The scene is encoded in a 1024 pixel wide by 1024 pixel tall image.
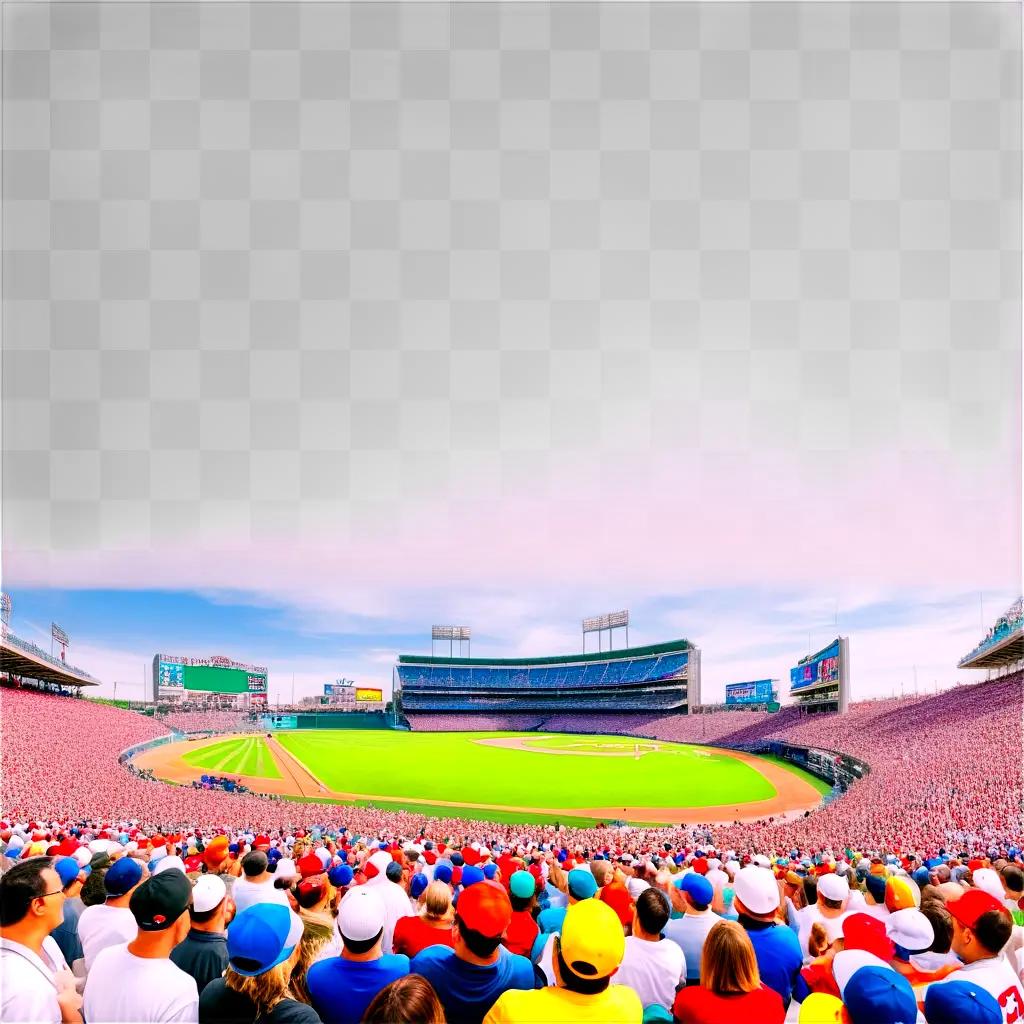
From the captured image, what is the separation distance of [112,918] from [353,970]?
252cm

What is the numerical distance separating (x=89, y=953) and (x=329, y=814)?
21480 millimetres

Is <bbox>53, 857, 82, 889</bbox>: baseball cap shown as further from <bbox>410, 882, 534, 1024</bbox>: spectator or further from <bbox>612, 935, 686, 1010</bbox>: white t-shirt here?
<bbox>612, 935, 686, 1010</bbox>: white t-shirt

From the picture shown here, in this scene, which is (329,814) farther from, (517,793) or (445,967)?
(445,967)

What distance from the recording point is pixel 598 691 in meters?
98.2

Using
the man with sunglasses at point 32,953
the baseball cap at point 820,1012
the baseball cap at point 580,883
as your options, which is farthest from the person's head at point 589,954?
the baseball cap at point 580,883

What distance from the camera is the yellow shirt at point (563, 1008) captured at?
8.89ft

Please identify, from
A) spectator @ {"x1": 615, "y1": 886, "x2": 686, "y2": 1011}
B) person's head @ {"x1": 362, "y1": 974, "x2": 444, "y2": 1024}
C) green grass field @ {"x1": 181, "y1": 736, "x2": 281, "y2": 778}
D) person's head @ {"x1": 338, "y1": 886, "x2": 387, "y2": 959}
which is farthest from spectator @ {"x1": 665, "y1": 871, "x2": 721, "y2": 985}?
green grass field @ {"x1": 181, "y1": 736, "x2": 281, "y2": 778}

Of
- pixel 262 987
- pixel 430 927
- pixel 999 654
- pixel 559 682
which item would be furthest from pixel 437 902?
pixel 559 682

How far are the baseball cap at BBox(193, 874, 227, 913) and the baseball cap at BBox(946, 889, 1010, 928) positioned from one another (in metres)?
4.66

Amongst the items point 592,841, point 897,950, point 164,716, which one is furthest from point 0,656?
point 897,950

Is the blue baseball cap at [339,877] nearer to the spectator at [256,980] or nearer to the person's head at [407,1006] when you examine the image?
the spectator at [256,980]

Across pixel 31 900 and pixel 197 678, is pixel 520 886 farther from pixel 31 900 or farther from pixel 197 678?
pixel 197 678

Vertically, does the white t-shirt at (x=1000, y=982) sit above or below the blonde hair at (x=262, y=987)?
below

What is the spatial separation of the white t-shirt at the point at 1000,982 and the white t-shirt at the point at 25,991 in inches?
183
